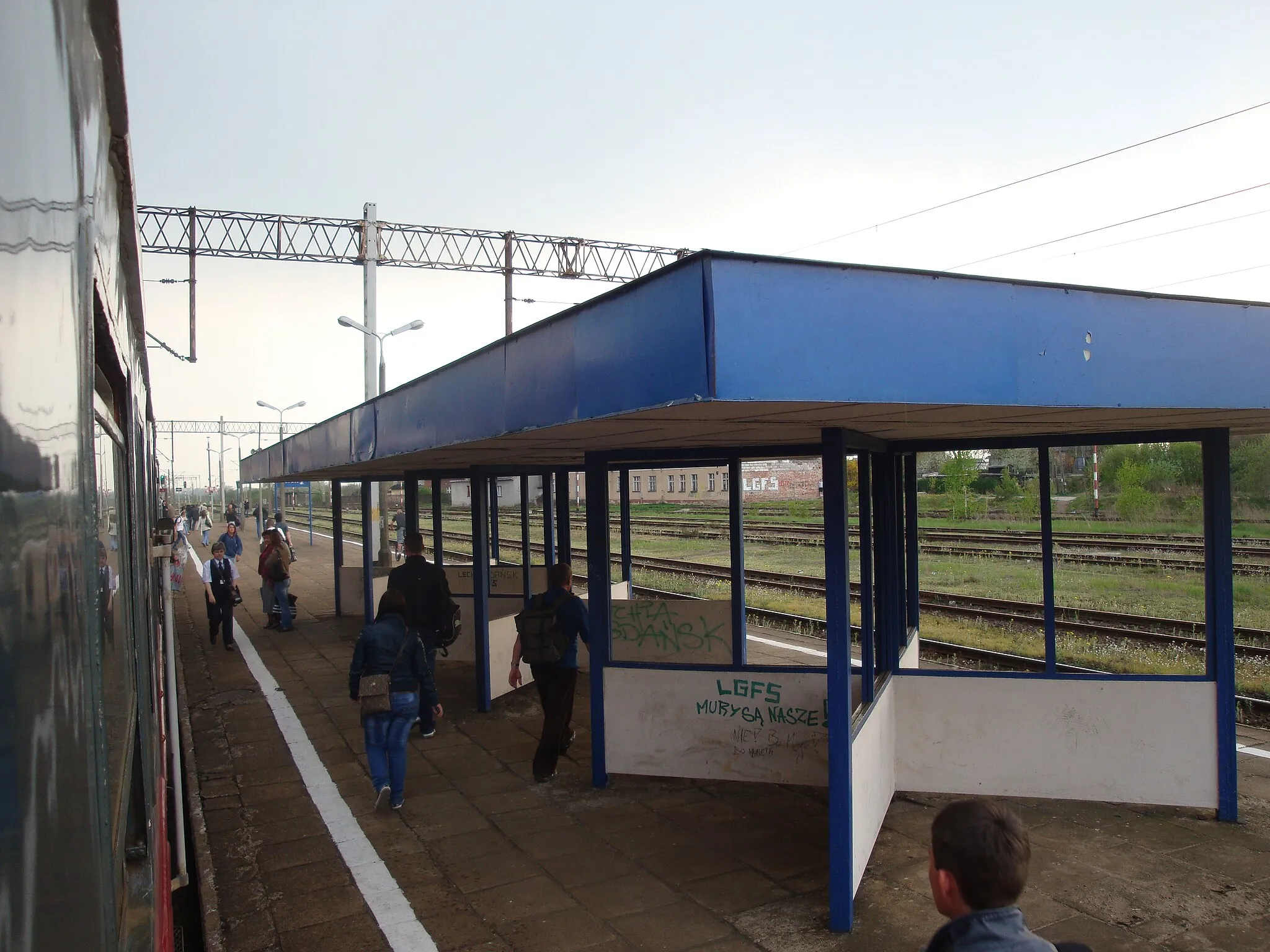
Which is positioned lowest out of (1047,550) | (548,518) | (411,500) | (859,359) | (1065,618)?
(1065,618)

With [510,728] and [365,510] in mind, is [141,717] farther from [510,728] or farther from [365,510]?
[365,510]

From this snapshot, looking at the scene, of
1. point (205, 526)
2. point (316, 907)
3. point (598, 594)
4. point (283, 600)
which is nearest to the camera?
point (316, 907)

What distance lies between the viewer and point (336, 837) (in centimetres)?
581

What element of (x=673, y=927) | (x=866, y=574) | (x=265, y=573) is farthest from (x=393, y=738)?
(x=265, y=573)

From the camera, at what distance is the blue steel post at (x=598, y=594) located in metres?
6.45

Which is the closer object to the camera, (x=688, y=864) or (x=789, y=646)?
(x=688, y=864)

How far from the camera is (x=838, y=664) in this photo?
15.3 ft

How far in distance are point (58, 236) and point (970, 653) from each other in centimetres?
1094

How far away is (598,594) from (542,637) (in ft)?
1.90

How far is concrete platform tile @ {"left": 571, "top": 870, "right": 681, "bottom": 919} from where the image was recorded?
4.75m

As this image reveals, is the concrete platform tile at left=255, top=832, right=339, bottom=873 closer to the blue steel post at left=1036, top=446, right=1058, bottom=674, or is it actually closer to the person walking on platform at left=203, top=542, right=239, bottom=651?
the blue steel post at left=1036, top=446, right=1058, bottom=674

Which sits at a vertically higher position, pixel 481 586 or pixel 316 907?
pixel 481 586

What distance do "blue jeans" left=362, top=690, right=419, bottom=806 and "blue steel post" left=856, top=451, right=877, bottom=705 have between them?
117 inches

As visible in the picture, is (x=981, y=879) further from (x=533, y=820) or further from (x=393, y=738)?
(x=393, y=738)
